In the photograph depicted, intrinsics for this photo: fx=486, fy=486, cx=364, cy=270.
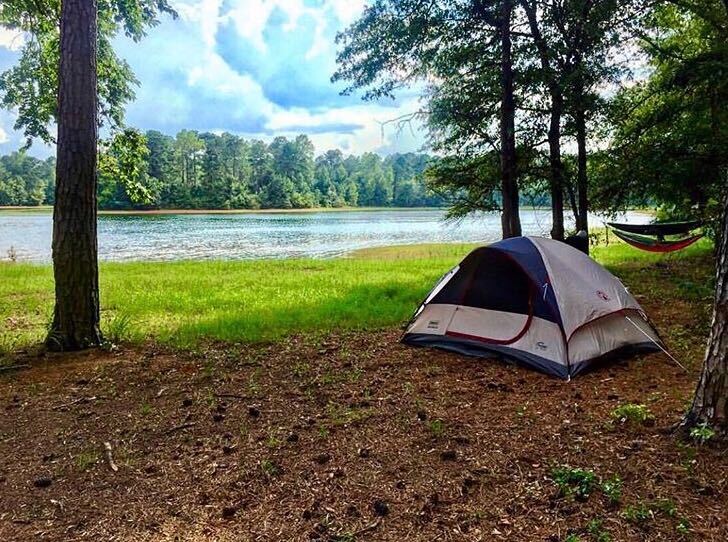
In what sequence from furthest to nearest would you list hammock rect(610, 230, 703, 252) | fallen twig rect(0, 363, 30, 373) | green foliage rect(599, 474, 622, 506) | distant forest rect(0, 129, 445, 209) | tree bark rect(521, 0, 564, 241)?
distant forest rect(0, 129, 445, 209) → hammock rect(610, 230, 703, 252) → tree bark rect(521, 0, 564, 241) → fallen twig rect(0, 363, 30, 373) → green foliage rect(599, 474, 622, 506)

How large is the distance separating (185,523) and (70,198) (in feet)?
11.4

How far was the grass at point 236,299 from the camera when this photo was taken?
5695 millimetres

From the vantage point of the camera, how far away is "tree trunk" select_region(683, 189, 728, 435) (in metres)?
2.44

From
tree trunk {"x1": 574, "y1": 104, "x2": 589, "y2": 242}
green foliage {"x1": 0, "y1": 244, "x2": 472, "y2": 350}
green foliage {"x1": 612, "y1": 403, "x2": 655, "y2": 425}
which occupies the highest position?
tree trunk {"x1": 574, "y1": 104, "x2": 589, "y2": 242}

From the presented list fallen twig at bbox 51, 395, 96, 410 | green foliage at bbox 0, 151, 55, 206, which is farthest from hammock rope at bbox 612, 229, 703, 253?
green foliage at bbox 0, 151, 55, 206

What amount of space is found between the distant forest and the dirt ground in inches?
2023

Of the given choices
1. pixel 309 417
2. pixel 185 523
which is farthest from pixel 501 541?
pixel 309 417

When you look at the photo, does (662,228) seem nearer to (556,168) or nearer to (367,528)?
(556,168)

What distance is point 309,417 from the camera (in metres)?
3.21

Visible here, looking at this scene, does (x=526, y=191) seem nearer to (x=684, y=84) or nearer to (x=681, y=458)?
(x=684, y=84)

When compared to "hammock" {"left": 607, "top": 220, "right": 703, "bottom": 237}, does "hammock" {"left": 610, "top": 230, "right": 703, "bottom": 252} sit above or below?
below

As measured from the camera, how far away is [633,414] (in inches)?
117

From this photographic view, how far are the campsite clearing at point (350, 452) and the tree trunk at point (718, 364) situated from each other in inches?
7.2

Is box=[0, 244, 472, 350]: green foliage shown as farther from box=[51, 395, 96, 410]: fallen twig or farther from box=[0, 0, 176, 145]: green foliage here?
box=[0, 0, 176, 145]: green foliage
